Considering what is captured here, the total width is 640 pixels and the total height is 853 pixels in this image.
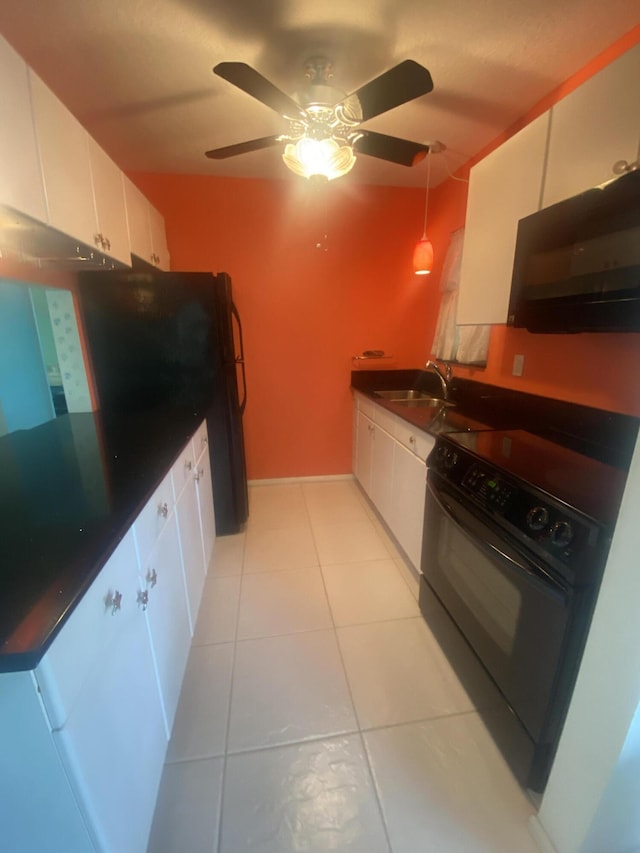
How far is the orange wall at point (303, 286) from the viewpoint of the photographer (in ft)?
8.63

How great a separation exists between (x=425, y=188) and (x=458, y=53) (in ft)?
4.54

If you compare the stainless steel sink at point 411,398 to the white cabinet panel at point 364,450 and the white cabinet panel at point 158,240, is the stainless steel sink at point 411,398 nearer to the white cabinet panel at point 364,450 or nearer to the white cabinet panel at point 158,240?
the white cabinet panel at point 364,450

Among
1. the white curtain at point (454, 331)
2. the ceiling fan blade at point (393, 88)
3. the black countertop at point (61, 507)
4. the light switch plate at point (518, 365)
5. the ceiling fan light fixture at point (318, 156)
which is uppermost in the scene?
the ceiling fan blade at point (393, 88)

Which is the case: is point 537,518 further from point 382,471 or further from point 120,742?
point 382,471

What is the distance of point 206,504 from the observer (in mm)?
2062

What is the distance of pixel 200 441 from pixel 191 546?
637 millimetres

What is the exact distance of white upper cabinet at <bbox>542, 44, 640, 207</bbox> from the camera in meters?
1.02

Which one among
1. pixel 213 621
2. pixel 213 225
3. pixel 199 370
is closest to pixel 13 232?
pixel 199 370

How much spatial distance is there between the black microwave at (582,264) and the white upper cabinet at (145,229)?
1.90 meters

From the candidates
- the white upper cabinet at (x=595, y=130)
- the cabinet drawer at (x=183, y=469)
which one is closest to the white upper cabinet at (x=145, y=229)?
the cabinet drawer at (x=183, y=469)

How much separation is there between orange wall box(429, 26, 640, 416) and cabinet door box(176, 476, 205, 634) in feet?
5.94

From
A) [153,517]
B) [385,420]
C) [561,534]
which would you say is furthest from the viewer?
[385,420]

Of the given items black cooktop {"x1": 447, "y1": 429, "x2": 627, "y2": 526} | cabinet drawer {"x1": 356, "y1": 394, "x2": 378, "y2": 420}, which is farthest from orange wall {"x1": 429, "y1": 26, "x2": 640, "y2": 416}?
cabinet drawer {"x1": 356, "y1": 394, "x2": 378, "y2": 420}

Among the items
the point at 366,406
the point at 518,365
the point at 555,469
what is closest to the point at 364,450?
the point at 366,406
